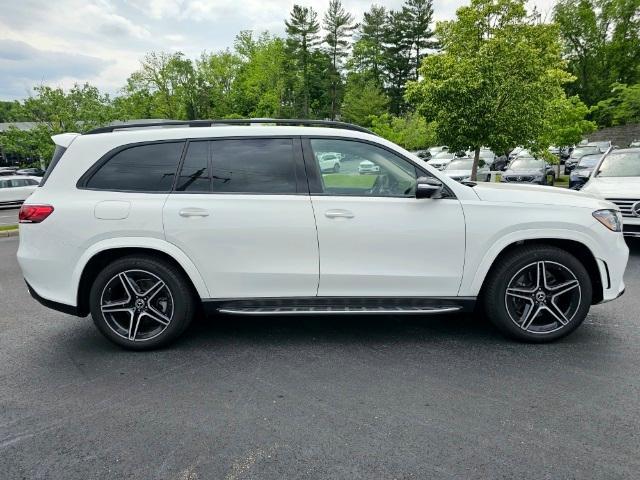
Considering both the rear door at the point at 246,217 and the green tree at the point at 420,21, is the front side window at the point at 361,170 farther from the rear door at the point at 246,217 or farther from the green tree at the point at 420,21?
the green tree at the point at 420,21

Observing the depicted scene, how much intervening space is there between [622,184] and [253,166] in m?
6.65

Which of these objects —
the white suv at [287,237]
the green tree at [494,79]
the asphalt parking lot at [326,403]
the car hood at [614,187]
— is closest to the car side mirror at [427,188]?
the white suv at [287,237]

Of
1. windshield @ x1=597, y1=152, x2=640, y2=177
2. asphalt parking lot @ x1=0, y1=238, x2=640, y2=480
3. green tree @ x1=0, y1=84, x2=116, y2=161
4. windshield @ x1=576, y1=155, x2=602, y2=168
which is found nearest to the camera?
asphalt parking lot @ x1=0, y1=238, x2=640, y2=480

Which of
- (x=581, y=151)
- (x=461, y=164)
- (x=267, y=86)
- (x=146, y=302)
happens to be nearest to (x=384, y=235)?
(x=146, y=302)

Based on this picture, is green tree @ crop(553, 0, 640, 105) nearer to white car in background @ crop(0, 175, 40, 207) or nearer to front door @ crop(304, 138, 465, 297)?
white car in background @ crop(0, 175, 40, 207)

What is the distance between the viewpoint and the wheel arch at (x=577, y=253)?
360 cm

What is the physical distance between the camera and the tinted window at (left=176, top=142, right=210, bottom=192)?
140 inches

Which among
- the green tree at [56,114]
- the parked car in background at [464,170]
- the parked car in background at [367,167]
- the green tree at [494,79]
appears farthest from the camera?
the green tree at [56,114]

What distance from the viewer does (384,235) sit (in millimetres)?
3447

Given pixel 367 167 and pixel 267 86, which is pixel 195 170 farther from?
pixel 267 86

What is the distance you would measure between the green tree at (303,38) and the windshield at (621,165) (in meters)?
48.0

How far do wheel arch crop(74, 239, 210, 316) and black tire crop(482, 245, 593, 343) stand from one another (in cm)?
241

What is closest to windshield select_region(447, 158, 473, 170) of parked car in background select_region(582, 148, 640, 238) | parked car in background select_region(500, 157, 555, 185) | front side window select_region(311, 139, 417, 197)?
parked car in background select_region(500, 157, 555, 185)

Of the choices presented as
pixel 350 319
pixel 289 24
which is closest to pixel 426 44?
pixel 289 24
